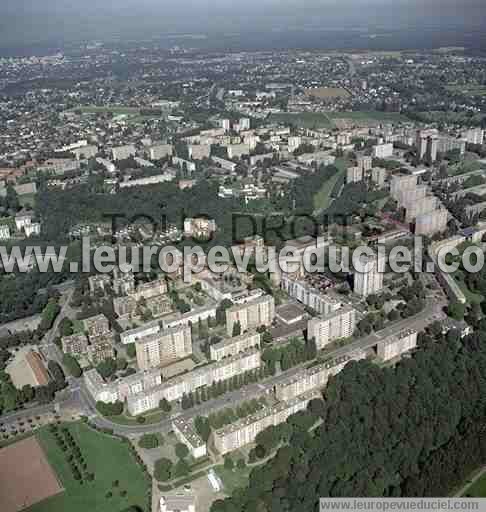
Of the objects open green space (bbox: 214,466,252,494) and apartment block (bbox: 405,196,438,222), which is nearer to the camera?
open green space (bbox: 214,466,252,494)

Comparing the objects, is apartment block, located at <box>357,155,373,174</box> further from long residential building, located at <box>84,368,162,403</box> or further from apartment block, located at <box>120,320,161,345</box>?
long residential building, located at <box>84,368,162,403</box>

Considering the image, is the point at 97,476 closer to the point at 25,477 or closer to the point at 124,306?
the point at 25,477

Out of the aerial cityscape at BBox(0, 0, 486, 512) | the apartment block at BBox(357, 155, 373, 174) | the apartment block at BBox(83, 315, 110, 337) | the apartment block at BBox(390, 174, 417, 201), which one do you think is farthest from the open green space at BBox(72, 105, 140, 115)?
the apartment block at BBox(83, 315, 110, 337)

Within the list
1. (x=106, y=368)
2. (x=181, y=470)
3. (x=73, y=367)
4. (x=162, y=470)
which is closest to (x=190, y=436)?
(x=181, y=470)

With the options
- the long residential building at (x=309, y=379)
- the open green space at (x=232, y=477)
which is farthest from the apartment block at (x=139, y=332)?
the open green space at (x=232, y=477)

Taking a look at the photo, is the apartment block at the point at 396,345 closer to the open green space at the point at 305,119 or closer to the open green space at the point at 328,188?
the open green space at the point at 328,188

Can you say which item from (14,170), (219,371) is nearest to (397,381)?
(219,371)
